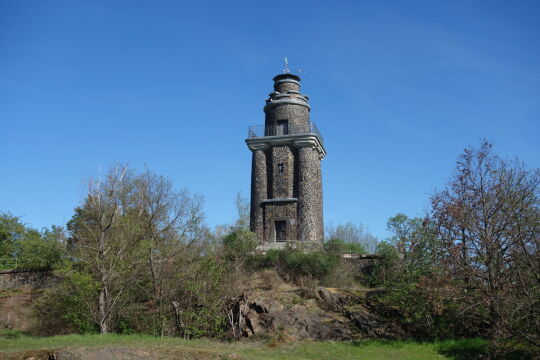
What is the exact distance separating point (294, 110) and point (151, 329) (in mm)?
18564

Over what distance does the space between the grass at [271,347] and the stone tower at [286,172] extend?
Result: 1165 centimetres

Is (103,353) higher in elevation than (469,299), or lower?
lower

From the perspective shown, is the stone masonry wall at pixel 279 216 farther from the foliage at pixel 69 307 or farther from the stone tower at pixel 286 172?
the foliage at pixel 69 307

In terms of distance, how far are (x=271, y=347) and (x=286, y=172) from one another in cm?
1576

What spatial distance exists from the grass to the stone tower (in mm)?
11651

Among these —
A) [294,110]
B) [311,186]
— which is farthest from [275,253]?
[294,110]

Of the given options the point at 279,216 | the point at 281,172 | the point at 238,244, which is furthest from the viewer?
the point at 281,172

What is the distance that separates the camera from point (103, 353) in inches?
541

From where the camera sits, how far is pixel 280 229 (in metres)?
32.4

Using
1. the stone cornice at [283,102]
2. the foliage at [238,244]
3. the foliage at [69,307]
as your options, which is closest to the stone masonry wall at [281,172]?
the stone cornice at [283,102]

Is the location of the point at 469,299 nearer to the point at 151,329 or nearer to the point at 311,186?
the point at 151,329

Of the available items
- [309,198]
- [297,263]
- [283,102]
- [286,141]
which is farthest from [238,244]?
[283,102]

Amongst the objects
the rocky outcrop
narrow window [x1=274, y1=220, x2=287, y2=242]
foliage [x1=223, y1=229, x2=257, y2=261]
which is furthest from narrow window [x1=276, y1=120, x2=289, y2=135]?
the rocky outcrop

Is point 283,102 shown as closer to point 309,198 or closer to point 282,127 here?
point 282,127
